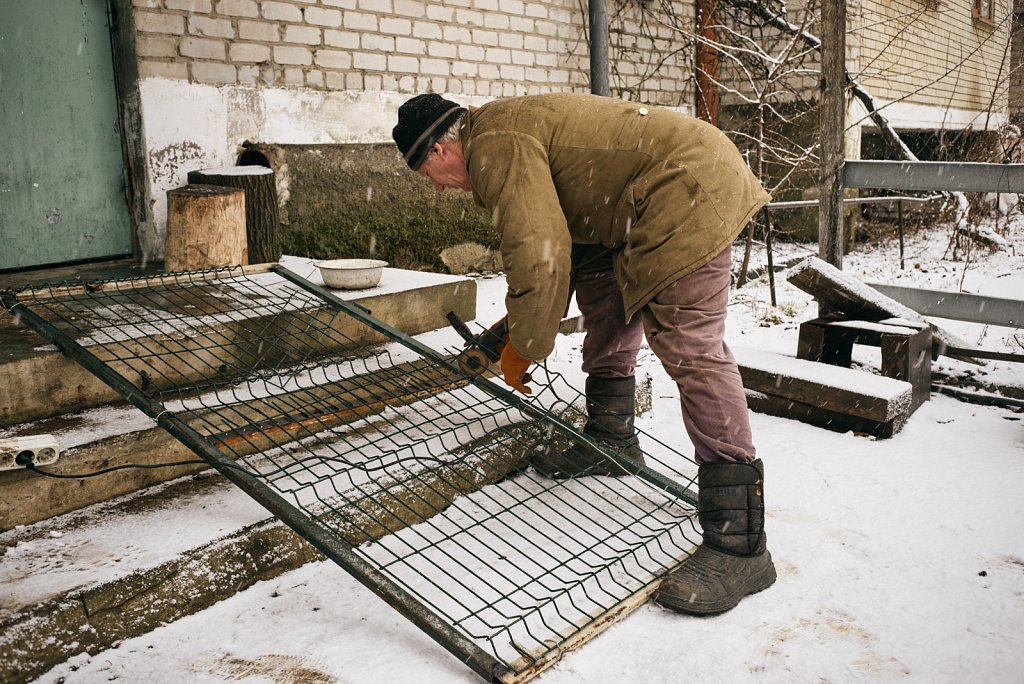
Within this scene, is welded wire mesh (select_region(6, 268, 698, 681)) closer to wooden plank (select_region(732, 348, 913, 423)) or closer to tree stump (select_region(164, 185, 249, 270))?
tree stump (select_region(164, 185, 249, 270))

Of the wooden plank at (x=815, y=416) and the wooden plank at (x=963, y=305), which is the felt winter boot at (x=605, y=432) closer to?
the wooden plank at (x=815, y=416)

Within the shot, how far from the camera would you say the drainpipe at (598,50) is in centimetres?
655

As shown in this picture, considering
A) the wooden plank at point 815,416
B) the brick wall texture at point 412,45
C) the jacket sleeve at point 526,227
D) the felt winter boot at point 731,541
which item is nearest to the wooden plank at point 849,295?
the wooden plank at point 815,416

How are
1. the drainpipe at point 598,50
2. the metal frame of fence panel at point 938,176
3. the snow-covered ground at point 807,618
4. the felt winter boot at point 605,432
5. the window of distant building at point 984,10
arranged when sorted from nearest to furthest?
the snow-covered ground at point 807,618 → the felt winter boot at point 605,432 → the metal frame of fence panel at point 938,176 → the drainpipe at point 598,50 → the window of distant building at point 984,10

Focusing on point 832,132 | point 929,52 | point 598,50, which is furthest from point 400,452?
point 929,52

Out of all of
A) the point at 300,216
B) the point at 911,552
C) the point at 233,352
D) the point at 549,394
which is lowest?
the point at 911,552

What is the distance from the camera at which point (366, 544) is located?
266cm

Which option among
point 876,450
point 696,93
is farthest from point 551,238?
point 696,93

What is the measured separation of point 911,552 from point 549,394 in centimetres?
159

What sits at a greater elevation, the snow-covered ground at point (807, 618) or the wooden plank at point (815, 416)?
the wooden plank at point (815, 416)

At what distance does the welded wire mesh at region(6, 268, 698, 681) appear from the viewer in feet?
7.77

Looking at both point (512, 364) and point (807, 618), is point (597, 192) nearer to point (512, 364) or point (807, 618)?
point (512, 364)

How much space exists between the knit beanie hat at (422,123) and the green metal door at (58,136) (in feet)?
10.5

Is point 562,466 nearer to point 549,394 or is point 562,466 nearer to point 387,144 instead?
point 549,394
